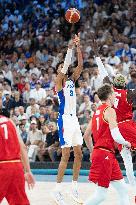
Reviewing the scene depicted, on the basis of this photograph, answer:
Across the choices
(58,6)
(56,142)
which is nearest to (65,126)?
(56,142)

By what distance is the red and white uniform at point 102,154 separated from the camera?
348 inches

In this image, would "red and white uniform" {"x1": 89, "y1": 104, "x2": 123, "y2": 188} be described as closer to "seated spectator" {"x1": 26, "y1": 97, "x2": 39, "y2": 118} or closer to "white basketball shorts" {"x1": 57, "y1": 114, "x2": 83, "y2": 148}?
"white basketball shorts" {"x1": 57, "y1": 114, "x2": 83, "y2": 148}

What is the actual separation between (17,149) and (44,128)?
1005 cm

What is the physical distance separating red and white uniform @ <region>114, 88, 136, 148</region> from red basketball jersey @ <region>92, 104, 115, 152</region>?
2.49 metres

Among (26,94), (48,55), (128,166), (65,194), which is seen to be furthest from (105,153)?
(48,55)

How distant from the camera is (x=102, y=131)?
8.91 metres

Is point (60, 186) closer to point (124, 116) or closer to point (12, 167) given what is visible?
point (124, 116)

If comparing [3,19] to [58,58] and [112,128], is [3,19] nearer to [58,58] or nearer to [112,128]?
[58,58]

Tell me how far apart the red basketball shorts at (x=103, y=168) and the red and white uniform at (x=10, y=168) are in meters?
1.58

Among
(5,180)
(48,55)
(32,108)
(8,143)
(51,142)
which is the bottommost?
(51,142)

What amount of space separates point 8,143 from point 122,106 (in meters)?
4.23

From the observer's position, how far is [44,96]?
19422 mm

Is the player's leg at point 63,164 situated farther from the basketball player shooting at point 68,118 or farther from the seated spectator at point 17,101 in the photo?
the seated spectator at point 17,101

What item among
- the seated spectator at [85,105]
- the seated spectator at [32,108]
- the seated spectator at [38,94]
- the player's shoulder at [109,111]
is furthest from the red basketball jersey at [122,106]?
the seated spectator at [38,94]
